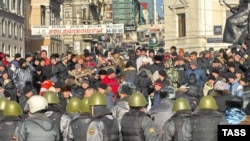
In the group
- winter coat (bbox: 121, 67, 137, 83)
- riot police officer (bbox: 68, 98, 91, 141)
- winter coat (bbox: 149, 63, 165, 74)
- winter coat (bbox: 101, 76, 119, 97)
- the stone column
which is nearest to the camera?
riot police officer (bbox: 68, 98, 91, 141)

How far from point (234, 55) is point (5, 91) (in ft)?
23.2

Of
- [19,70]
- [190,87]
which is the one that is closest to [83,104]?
[190,87]

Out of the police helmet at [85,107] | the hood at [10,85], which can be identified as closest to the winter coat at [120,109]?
the police helmet at [85,107]

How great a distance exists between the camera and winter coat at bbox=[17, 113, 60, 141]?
998 cm

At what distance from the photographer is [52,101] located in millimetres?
12383

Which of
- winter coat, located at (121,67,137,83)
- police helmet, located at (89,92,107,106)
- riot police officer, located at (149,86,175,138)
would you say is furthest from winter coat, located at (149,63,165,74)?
police helmet, located at (89,92,107,106)

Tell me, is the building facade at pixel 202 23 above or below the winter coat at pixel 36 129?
above

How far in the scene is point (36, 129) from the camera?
9.98 m

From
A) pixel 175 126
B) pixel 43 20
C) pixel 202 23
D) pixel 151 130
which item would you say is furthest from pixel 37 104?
pixel 43 20

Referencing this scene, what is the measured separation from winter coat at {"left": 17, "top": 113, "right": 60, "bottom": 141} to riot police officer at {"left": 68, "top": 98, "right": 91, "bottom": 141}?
1.24m

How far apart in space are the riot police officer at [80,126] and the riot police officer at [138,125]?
2.06 feet

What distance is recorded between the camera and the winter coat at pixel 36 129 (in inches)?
393

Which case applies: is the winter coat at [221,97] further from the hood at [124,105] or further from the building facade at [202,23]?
the building facade at [202,23]

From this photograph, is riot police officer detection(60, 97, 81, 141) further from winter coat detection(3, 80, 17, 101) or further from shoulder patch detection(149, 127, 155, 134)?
winter coat detection(3, 80, 17, 101)
